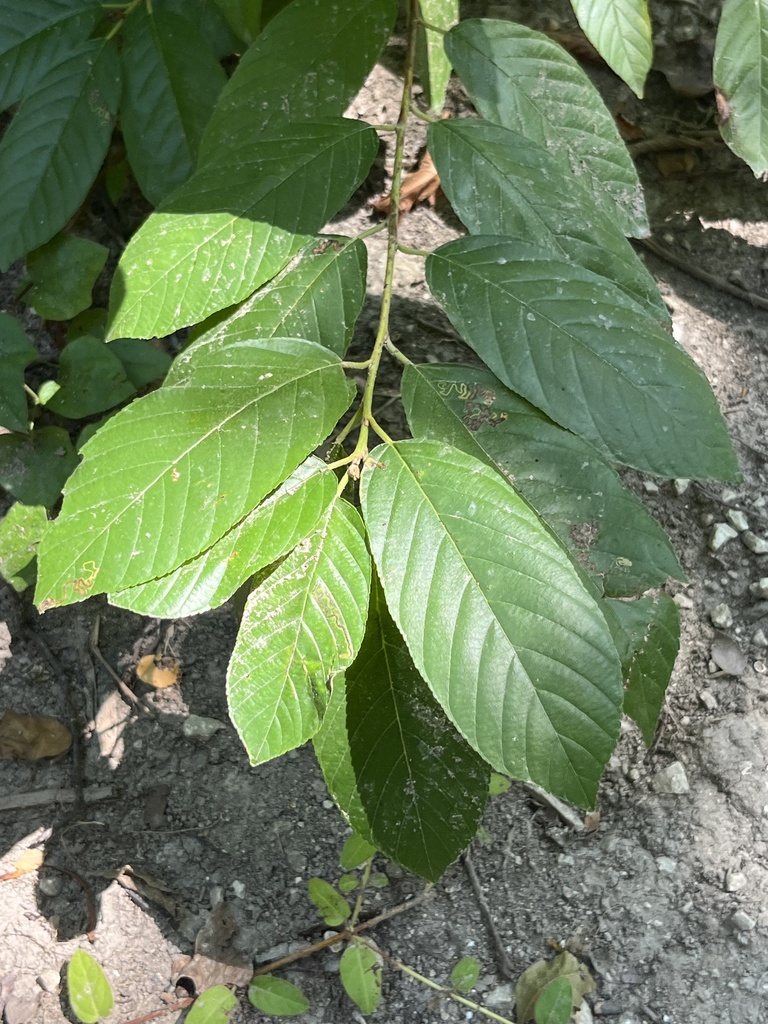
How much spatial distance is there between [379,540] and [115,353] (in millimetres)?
947

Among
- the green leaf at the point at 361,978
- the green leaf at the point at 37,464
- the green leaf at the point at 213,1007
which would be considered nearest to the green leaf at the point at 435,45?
the green leaf at the point at 37,464

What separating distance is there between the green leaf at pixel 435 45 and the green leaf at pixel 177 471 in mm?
801

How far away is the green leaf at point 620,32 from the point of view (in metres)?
1.24

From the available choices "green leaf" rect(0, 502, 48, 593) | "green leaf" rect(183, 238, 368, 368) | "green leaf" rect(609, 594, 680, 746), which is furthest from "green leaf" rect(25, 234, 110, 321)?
"green leaf" rect(609, 594, 680, 746)

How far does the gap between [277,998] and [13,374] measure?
118 centimetres

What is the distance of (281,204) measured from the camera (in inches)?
46.2

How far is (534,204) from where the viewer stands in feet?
3.83

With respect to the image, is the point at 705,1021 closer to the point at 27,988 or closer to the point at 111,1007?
the point at 111,1007

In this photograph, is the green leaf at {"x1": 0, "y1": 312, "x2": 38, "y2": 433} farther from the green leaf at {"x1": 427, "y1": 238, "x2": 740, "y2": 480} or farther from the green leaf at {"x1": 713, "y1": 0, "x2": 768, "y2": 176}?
the green leaf at {"x1": 713, "y1": 0, "x2": 768, "y2": 176}

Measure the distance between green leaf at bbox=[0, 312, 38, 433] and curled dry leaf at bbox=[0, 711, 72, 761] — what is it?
582 millimetres

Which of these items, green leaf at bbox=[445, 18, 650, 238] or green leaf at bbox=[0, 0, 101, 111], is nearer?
green leaf at bbox=[445, 18, 650, 238]

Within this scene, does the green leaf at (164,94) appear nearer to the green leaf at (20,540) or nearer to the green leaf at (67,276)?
the green leaf at (67,276)

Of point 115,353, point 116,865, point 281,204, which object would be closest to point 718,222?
point 281,204

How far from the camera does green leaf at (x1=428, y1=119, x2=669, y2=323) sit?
1.17 m
